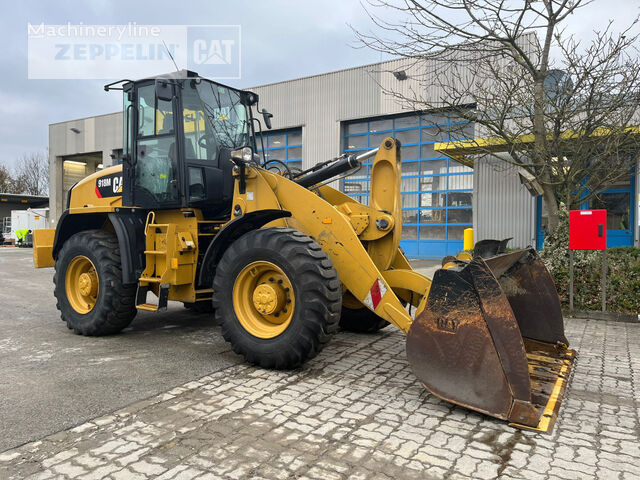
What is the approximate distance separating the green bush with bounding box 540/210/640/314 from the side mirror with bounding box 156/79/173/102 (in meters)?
6.60

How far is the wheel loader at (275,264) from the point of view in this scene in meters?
3.20

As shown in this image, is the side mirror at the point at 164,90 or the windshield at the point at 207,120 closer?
the side mirror at the point at 164,90

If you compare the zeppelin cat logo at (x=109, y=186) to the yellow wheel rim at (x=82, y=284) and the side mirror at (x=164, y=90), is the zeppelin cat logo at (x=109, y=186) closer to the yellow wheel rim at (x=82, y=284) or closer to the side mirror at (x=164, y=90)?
the yellow wheel rim at (x=82, y=284)

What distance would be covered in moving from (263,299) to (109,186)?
315 centimetres

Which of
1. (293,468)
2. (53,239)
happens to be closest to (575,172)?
(293,468)

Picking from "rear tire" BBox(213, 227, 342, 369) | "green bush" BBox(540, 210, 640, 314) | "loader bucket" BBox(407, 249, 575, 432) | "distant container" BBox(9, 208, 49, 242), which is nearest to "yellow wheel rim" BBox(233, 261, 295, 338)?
"rear tire" BBox(213, 227, 342, 369)

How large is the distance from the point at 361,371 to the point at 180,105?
3456 mm

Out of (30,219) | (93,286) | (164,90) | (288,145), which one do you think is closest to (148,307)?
(93,286)

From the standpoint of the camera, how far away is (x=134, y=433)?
114 inches

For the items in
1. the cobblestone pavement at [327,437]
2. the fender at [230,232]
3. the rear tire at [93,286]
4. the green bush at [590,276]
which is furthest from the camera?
the green bush at [590,276]

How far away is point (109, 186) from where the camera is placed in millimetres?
6035

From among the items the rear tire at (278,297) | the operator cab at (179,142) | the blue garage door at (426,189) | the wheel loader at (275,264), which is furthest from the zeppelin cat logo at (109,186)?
the blue garage door at (426,189)

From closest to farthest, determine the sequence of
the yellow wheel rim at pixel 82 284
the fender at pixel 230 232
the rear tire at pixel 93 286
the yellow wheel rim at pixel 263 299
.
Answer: the yellow wheel rim at pixel 263 299
the fender at pixel 230 232
the rear tire at pixel 93 286
the yellow wheel rim at pixel 82 284

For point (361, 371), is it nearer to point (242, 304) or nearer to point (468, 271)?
point (242, 304)
